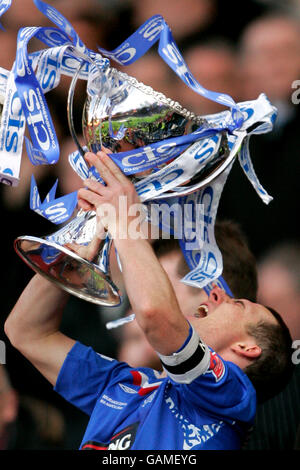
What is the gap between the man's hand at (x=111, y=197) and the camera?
1.46 m

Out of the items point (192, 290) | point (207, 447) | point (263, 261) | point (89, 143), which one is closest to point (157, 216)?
point (89, 143)

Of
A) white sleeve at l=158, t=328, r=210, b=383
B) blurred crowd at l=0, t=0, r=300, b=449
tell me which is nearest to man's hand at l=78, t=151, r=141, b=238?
white sleeve at l=158, t=328, r=210, b=383

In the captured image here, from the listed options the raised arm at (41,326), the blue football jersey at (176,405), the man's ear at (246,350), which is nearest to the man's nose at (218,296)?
the man's ear at (246,350)

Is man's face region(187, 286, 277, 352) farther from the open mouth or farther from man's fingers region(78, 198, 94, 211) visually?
man's fingers region(78, 198, 94, 211)

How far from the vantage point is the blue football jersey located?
1.50 metres

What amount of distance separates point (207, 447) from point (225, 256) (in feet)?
3.06

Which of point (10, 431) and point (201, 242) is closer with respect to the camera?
point (201, 242)

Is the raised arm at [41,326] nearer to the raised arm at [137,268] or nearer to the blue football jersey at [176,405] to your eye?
the blue football jersey at [176,405]

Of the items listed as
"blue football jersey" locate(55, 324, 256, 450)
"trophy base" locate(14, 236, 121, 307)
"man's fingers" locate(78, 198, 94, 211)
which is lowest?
"blue football jersey" locate(55, 324, 256, 450)

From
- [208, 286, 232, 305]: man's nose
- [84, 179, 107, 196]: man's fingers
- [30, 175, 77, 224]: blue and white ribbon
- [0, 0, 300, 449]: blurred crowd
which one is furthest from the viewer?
[0, 0, 300, 449]: blurred crowd

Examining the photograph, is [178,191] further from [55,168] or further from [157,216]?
[55,168]

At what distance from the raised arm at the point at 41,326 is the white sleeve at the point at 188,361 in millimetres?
445

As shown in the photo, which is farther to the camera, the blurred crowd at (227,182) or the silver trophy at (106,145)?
the blurred crowd at (227,182)

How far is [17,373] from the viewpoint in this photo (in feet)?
8.47
